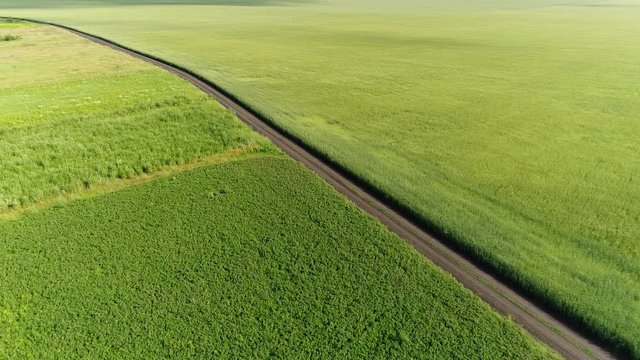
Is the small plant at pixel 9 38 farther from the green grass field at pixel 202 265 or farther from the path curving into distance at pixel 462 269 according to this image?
the path curving into distance at pixel 462 269

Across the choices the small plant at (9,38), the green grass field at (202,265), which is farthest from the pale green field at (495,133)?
the small plant at (9,38)

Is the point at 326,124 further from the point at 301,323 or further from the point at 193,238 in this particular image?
the point at 301,323

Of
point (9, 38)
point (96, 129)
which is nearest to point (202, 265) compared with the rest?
point (96, 129)

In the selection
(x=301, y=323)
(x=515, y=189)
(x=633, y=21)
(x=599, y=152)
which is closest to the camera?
(x=301, y=323)

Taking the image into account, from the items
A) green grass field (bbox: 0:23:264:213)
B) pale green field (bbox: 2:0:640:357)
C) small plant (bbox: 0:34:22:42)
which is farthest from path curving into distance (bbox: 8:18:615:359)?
small plant (bbox: 0:34:22:42)

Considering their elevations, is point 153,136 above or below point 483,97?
below

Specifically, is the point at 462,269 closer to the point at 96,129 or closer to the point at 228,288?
the point at 228,288

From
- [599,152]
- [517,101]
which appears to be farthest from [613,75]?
[599,152]
